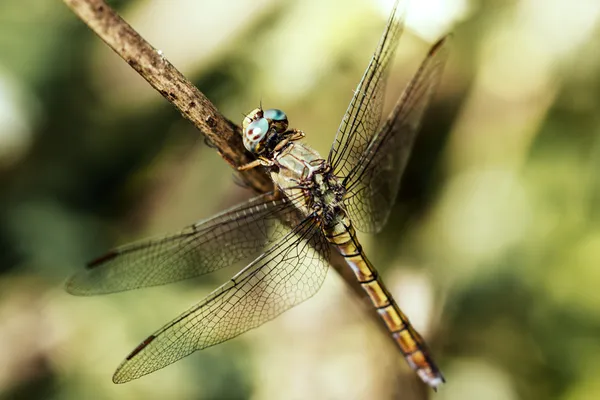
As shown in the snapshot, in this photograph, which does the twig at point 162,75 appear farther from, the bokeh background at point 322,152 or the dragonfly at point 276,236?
the bokeh background at point 322,152

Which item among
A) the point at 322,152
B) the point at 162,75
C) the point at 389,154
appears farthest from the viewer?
the point at 322,152

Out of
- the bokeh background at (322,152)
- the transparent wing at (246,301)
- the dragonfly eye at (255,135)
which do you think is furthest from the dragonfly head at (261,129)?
the bokeh background at (322,152)

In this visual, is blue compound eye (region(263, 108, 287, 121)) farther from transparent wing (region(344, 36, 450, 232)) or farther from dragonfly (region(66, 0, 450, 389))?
transparent wing (region(344, 36, 450, 232))

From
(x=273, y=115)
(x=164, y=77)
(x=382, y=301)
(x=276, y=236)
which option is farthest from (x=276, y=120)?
(x=382, y=301)

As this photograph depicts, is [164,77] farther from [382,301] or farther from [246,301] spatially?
[382,301]

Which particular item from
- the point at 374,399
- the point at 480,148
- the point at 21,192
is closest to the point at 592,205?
the point at 480,148

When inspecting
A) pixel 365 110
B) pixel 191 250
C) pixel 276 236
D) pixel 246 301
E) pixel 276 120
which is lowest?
pixel 246 301
